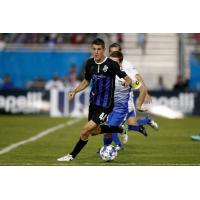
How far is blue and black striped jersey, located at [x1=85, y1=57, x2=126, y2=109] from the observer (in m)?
10.0

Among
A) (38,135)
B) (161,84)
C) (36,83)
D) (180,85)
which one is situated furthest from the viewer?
(36,83)

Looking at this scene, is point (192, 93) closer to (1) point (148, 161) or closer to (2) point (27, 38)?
(2) point (27, 38)

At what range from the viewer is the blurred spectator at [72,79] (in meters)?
22.2

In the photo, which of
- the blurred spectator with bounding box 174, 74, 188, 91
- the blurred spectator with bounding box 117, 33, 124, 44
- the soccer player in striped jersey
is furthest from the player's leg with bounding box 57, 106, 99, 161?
the blurred spectator with bounding box 117, 33, 124, 44

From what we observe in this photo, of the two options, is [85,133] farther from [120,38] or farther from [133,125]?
[120,38]

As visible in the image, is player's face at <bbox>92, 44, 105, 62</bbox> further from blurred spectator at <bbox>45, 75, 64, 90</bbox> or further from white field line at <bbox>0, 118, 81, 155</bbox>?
blurred spectator at <bbox>45, 75, 64, 90</bbox>

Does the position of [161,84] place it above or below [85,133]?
below

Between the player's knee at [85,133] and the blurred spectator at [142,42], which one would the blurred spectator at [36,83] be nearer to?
the blurred spectator at [142,42]

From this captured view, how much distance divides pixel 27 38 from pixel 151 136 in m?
9.09

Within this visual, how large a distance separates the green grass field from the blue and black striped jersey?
33.1 inches

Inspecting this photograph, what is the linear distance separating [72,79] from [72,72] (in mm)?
423

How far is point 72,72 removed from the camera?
22.9m

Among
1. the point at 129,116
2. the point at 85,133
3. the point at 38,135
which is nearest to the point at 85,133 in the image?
the point at 85,133

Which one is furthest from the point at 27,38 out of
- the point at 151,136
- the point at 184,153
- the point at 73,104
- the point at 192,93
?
the point at 184,153
